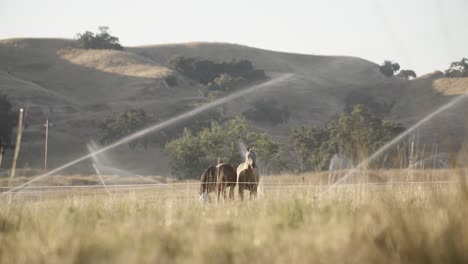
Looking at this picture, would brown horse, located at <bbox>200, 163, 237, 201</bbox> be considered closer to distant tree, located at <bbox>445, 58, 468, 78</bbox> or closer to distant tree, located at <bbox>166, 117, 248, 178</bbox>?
distant tree, located at <bbox>166, 117, 248, 178</bbox>

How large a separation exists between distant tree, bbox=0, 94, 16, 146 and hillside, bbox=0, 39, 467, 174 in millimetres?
3656

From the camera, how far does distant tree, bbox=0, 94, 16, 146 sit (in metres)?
80.2

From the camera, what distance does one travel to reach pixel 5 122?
81.4 meters

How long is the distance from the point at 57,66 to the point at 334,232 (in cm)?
15435

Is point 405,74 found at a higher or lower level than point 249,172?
higher

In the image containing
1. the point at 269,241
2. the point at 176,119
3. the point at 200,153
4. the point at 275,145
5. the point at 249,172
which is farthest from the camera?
the point at 176,119

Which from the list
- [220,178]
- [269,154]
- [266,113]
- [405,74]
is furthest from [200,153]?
[405,74]

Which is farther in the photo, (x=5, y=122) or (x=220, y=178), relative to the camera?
(x=5, y=122)

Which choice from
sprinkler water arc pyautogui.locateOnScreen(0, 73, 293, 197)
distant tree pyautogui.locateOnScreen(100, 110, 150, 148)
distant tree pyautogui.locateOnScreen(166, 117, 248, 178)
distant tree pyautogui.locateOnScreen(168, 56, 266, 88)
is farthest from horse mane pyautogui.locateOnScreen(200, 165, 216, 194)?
distant tree pyautogui.locateOnScreen(168, 56, 266, 88)

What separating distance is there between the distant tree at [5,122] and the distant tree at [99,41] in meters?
85.3

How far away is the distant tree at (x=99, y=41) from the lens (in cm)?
16925

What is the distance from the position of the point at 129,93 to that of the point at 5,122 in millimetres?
50600

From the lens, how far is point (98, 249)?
6.00m

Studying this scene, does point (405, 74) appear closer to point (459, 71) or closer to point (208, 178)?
point (459, 71)
